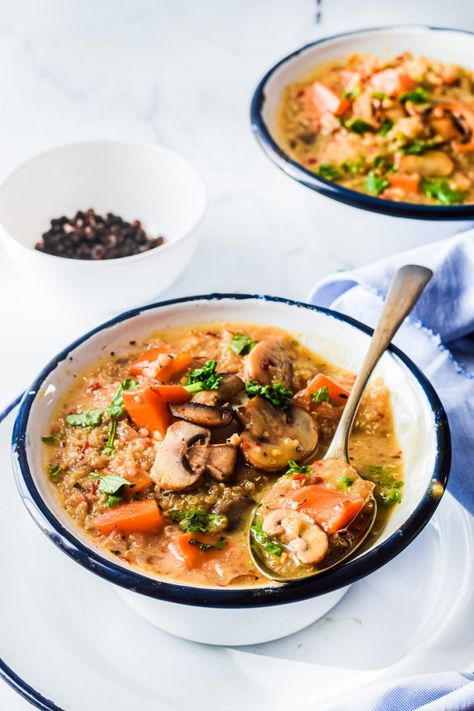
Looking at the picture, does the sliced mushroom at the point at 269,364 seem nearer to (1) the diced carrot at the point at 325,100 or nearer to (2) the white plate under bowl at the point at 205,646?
(2) the white plate under bowl at the point at 205,646

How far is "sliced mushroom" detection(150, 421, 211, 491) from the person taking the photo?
9.59 feet

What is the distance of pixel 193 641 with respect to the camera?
115 inches

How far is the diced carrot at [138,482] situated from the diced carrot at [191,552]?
0.78ft

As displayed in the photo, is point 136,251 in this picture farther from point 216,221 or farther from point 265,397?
point 265,397

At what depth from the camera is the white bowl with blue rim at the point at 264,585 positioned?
256cm

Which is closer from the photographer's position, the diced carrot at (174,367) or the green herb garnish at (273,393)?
the green herb garnish at (273,393)

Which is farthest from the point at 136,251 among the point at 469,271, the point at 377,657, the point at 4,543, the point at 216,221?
the point at 377,657

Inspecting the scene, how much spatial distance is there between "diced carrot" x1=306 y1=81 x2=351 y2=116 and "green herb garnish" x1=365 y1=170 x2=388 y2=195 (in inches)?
31.3

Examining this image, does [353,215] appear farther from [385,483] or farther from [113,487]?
[113,487]

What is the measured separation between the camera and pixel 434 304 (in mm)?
4047

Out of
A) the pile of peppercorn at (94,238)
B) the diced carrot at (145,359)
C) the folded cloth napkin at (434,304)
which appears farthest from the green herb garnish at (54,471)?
the pile of peppercorn at (94,238)

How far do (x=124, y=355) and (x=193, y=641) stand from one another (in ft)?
3.60

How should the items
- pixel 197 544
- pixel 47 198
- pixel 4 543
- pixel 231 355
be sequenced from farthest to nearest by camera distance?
1. pixel 47 198
2. pixel 231 355
3. pixel 4 543
4. pixel 197 544

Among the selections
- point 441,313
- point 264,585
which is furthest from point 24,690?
point 441,313
